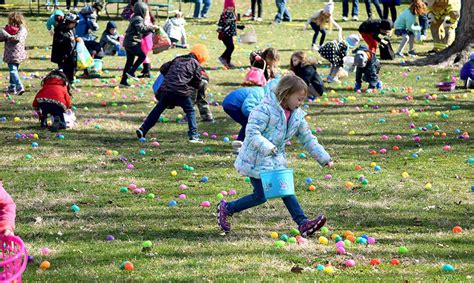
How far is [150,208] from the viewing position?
341 inches

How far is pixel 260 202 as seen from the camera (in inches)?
303

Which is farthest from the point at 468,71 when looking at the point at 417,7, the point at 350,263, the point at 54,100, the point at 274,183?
the point at 350,263

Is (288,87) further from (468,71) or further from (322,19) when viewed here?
(322,19)

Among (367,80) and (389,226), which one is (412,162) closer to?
(389,226)

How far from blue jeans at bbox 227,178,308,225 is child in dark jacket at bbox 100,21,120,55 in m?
13.7

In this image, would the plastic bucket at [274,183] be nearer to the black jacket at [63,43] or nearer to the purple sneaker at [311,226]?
the purple sneaker at [311,226]

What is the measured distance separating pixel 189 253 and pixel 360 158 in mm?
4901

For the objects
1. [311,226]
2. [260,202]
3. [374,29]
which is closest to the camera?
[311,226]

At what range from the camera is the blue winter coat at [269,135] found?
24.1 ft

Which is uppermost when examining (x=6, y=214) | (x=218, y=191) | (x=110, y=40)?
(x=6, y=214)

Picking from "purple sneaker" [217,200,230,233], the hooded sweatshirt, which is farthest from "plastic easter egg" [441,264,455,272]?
the hooded sweatshirt

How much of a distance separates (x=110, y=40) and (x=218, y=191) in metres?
13.1

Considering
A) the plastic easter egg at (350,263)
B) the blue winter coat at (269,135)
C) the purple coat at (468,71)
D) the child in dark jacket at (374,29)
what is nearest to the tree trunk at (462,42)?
the purple coat at (468,71)

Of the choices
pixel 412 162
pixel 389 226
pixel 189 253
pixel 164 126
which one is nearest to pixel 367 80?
pixel 164 126
